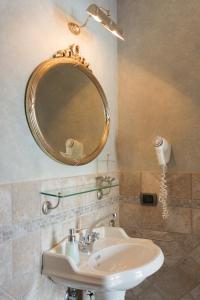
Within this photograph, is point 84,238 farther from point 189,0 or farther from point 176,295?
point 189,0

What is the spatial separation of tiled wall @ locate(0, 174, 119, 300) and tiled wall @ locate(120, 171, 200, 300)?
63cm

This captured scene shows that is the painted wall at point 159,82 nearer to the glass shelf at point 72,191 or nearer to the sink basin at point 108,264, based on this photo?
the glass shelf at point 72,191

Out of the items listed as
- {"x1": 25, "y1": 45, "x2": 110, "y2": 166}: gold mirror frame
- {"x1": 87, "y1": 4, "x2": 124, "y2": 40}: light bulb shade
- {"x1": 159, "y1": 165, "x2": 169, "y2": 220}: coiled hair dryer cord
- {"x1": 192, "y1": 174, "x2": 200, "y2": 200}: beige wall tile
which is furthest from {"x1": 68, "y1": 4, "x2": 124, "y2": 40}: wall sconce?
{"x1": 192, "y1": 174, "x2": 200, "y2": 200}: beige wall tile

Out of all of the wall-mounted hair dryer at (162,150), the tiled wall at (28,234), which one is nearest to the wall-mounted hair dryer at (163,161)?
the wall-mounted hair dryer at (162,150)

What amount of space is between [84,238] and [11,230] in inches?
19.5

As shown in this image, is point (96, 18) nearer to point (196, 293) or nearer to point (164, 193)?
point (164, 193)

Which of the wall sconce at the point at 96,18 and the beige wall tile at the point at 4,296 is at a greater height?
the wall sconce at the point at 96,18

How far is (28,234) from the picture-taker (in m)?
1.19

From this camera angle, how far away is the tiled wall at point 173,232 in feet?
5.77

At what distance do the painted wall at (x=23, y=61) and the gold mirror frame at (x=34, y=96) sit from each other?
25 mm

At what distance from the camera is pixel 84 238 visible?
4.86 ft

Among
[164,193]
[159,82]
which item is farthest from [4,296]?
[159,82]

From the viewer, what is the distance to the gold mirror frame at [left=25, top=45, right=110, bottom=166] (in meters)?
1.23

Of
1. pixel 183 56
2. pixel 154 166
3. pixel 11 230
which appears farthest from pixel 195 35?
pixel 11 230
